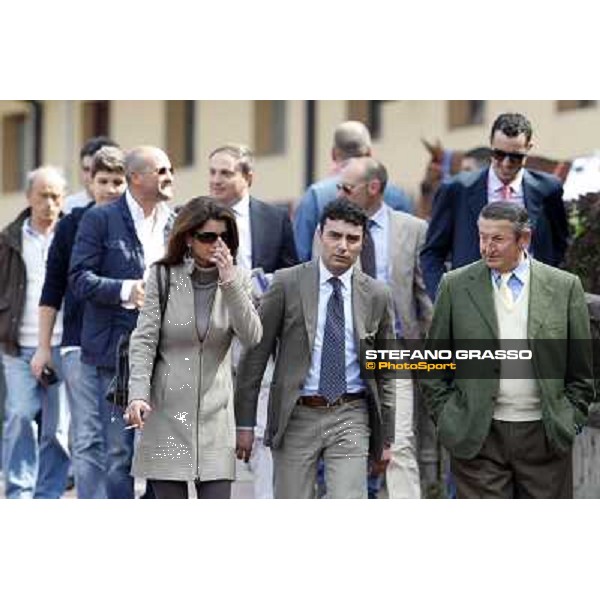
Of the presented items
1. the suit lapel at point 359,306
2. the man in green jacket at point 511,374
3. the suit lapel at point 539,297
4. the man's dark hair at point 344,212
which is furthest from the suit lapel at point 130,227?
the suit lapel at point 539,297

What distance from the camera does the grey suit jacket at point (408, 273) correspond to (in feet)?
48.8

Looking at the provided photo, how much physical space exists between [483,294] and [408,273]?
21.9 inches

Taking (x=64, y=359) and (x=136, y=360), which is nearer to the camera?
(x=136, y=360)

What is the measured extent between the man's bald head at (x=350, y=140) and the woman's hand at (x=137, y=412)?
1483 millimetres

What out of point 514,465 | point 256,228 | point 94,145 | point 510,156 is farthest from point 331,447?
point 94,145

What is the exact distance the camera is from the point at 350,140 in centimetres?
1452

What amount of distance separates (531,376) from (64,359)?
2.25 meters
